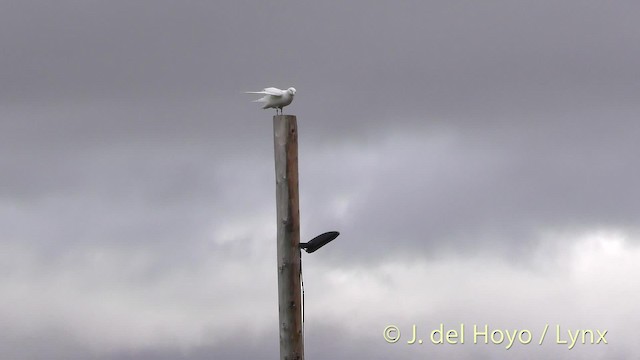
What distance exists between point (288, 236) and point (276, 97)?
74.7 inches

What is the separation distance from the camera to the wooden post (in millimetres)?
9359

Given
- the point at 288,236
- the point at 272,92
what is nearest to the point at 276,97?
the point at 272,92

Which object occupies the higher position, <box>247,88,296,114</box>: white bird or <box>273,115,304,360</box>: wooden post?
<box>247,88,296,114</box>: white bird

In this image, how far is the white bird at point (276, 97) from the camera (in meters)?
9.80

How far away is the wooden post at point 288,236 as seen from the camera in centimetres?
936

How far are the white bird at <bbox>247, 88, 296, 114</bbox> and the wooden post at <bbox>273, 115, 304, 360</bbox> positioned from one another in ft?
1.43

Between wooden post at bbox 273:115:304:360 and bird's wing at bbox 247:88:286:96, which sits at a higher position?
bird's wing at bbox 247:88:286:96

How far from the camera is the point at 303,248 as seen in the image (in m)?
9.54

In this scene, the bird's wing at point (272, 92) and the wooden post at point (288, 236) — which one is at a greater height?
the bird's wing at point (272, 92)

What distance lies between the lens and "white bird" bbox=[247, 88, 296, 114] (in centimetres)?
Result: 980

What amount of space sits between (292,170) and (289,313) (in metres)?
1.86

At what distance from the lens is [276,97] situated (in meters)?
9.84

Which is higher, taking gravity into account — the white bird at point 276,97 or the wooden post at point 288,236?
the white bird at point 276,97

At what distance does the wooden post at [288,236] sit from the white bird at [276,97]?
0.44 metres
